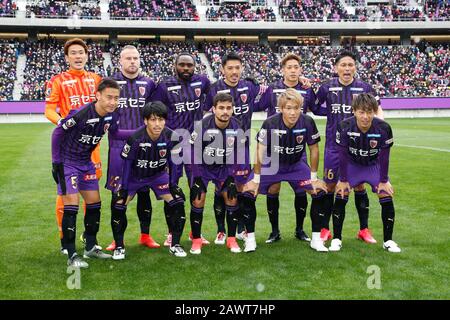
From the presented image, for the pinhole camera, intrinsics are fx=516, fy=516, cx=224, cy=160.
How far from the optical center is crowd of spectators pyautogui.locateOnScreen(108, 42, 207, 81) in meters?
43.0

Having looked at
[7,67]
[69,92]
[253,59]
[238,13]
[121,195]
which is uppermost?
[238,13]

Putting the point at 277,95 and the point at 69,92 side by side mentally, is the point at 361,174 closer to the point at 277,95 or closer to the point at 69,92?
the point at 277,95

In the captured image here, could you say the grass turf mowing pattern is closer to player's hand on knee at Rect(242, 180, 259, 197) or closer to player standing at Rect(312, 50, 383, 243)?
player standing at Rect(312, 50, 383, 243)

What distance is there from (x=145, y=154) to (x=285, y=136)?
1.75 meters

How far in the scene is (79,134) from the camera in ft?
19.4

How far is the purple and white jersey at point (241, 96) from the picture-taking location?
7.14 m

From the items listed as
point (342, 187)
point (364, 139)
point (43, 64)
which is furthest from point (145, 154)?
point (43, 64)

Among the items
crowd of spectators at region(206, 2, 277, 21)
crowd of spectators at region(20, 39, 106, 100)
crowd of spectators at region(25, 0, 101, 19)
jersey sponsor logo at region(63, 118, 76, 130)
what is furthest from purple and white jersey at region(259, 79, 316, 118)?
crowd of spectators at region(206, 2, 277, 21)

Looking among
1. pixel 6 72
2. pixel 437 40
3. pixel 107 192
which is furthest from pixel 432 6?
pixel 107 192

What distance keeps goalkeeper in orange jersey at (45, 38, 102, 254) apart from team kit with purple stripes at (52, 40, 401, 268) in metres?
0.41

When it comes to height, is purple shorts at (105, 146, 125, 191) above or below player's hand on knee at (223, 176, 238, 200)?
above

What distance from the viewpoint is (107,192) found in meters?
10.9

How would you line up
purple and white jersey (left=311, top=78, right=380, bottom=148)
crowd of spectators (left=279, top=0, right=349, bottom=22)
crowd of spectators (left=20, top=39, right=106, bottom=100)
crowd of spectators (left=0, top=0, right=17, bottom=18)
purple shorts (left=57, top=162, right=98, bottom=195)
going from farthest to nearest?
crowd of spectators (left=279, top=0, right=349, bottom=22) → crowd of spectators (left=0, top=0, right=17, bottom=18) → crowd of spectators (left=20, top=39, right=106, bottom=100) → purple and white jersey (left=311, top=78, right=380, bottom=148) → purple shorts (left=57, top=162, right=98, bottom=195)

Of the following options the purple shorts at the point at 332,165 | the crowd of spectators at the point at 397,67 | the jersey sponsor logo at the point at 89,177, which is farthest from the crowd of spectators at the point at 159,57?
the jersey sponsor logo at the point at 89,177
